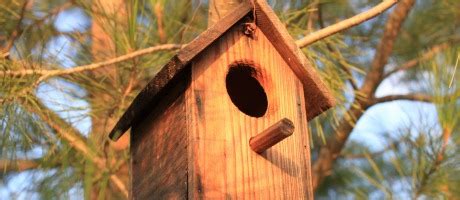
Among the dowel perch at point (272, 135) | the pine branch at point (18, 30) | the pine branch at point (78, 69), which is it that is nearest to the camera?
the dowel perch at point (272, 135)

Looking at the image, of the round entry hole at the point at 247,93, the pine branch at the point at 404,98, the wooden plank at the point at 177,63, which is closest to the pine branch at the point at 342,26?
the round entry hole at the point at 247,93

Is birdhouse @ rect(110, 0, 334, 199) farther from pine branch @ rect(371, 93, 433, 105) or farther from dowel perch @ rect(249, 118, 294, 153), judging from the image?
pine branch @ rect(371, 93, 433, 105)

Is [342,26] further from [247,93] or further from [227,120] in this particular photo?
[227,120]

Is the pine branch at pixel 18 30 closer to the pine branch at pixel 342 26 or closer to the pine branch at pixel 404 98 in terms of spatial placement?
the pine branch at pixel 342 26

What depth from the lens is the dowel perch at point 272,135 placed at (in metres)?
1.31

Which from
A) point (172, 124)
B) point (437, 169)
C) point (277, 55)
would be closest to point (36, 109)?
point (172, 124)

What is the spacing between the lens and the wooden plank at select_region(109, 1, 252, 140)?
1.42 meters

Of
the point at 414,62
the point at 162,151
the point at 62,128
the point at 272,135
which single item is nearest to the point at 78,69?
the point at 62,128

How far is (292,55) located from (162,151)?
0.27 meters

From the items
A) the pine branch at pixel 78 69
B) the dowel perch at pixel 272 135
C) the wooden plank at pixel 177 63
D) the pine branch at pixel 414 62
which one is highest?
the pine branch at pixel 414 62

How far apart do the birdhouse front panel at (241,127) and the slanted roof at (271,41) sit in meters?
0.02

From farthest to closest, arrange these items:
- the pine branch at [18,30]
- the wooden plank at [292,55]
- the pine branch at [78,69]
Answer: the pine branch at [18,30] < the pine branch at [78,69] < the wooden plank at [292,55]

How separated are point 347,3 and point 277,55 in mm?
1277

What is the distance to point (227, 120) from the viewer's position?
1.43 m
